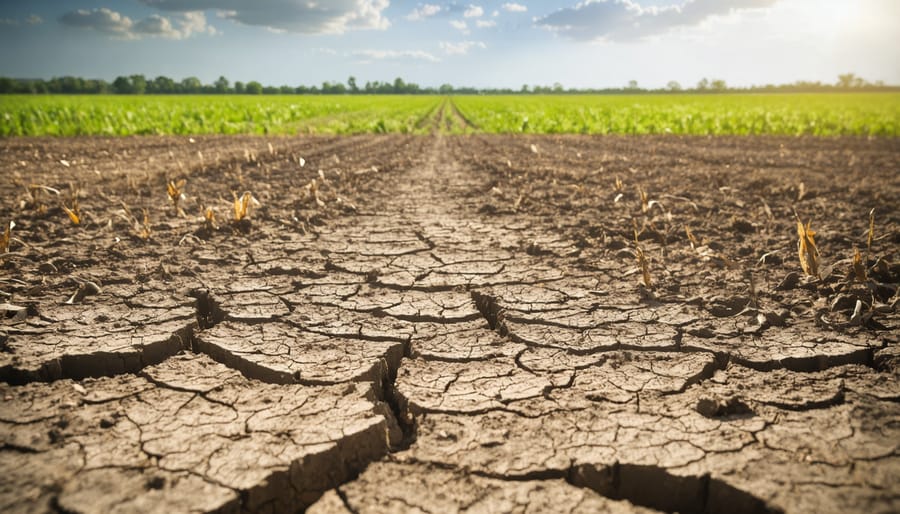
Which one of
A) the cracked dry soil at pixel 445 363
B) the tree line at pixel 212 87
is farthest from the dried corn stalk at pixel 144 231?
the tree line at pixel 212 87

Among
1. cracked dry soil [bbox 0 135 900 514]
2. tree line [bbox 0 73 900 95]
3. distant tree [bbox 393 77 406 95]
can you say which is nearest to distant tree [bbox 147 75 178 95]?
tree line [bbox 0 73 900 95]

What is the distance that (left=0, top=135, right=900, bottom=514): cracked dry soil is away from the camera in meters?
1.52

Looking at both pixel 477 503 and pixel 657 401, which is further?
pixel 657 401

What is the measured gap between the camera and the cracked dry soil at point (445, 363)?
4.99 ft

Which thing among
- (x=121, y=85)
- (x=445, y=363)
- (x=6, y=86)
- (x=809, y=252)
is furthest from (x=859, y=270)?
(x=121, y=85)

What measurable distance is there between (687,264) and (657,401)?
1.76 meters

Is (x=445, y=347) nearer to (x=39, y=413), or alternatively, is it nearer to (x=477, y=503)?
(x=477, y=503)

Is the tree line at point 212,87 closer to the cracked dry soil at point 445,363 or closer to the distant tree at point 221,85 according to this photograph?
the distant tree at point 221,85

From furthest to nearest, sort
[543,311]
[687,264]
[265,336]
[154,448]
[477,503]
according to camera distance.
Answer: [687,264], [543,311], [265,336], [154,448], [477,503]

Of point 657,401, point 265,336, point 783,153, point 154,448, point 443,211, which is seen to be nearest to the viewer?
point 154,448

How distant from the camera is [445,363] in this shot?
2.21m

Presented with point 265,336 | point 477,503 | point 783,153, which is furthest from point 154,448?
point 783,153

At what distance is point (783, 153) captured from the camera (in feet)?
32.0

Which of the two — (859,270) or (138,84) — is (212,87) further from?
(859,270)
